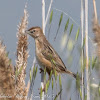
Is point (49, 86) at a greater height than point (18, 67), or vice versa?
point (18, 67)

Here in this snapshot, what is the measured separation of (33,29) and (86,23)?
1.19 meters

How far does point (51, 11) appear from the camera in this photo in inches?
98.4

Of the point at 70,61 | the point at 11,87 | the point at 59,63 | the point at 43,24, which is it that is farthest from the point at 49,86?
the point at 59,63

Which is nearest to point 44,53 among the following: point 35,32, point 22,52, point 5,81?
point 35,32

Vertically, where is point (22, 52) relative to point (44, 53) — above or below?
above

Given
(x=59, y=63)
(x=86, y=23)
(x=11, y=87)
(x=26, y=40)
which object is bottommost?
(x=59, y=63)

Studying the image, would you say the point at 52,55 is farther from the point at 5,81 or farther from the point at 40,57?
the point at 5,81

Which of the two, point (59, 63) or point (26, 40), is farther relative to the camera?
point (59, 63)

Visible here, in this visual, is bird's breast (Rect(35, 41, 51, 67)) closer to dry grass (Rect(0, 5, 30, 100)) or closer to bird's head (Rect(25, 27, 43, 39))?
bird's head (Rect(25, 27, 43, 39))

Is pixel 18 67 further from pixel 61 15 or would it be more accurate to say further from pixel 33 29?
pixel 33 29

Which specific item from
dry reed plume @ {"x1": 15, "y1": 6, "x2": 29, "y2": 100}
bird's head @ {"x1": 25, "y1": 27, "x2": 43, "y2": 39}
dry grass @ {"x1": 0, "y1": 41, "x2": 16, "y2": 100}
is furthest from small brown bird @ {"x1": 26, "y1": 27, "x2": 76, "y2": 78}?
dry grass @ {"x1": 0, "y1": 41, "x2": 16, "y2": 100}

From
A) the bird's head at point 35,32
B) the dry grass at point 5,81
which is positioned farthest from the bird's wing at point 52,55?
the dry grass at point 5,81

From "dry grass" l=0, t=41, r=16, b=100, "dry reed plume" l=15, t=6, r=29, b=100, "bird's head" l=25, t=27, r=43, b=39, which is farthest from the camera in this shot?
"bird's head" l=25, t=27, r=43, b=39

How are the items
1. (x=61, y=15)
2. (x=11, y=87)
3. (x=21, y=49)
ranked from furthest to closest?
(x=61, y=15), (x=21, y=49), (x=11, y=87)
